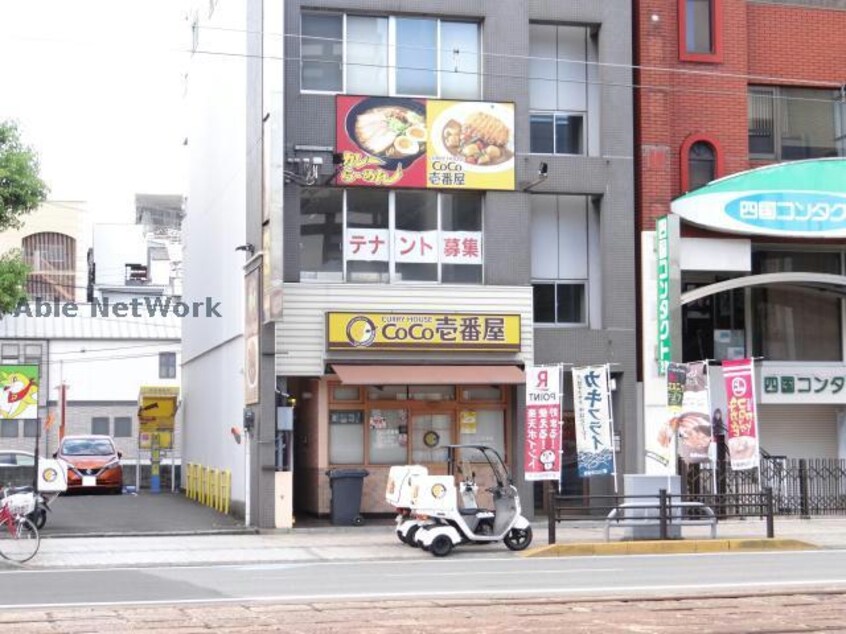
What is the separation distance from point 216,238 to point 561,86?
1057 centimetres

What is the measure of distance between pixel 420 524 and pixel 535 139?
10354 mm

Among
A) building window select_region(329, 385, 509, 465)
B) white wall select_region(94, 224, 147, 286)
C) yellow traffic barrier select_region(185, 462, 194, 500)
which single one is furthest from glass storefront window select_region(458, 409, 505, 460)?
white wall select_region(94, 224, 147, 286)

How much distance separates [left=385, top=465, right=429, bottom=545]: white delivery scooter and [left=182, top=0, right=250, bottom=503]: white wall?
21.8 ft

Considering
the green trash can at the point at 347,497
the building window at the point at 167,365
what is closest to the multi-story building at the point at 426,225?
the green trash can at the point at 347,497

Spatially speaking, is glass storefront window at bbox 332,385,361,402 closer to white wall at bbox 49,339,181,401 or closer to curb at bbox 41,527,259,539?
curb at bbox 41,527,259,539

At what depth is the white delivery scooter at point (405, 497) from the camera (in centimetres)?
2380

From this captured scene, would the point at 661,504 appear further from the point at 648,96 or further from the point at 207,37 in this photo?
the point at 207,37

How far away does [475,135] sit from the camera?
29.4 metres

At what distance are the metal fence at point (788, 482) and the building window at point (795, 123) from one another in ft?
23.3

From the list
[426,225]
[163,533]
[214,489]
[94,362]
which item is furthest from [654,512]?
[94,362]

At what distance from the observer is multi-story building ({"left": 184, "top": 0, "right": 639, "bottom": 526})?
28.3 meters

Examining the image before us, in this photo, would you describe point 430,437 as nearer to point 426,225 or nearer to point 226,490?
point 426,225

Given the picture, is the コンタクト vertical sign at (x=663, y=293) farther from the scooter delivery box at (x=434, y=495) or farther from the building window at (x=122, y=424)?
the building window at (x=122, y=424)

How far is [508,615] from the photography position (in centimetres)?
1444
